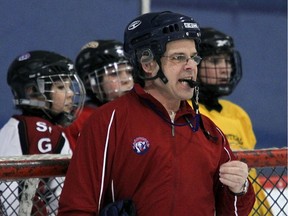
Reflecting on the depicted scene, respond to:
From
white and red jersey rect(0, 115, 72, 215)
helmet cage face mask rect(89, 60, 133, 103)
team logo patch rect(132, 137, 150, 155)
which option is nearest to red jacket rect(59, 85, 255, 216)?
team logo patch rect(132, 137, 150, 155)

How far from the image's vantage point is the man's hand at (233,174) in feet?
7.61

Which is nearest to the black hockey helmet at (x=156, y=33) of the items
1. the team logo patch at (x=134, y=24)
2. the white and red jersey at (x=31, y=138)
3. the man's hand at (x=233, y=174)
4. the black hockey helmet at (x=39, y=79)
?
the team logo patch at (x=134, y=24)

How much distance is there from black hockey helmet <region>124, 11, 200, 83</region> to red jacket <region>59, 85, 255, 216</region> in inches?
4.7

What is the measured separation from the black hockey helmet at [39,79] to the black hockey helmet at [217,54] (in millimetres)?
573

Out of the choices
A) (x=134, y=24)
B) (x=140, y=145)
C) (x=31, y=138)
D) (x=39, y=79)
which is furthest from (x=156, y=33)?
(x=39, y=79)

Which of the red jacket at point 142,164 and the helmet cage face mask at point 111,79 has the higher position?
the red jacket at point 142,164

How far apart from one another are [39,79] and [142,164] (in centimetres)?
129

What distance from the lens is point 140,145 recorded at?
2299 millimetres

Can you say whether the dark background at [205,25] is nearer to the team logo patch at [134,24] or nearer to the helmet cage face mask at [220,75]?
the helmet cage face mask at [220,75]

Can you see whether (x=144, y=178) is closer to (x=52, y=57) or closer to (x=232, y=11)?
(x=52, y=57)

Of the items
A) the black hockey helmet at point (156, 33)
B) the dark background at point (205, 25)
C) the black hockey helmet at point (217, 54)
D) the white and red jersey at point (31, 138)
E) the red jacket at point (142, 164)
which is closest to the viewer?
the red jacket at point (142, 164)

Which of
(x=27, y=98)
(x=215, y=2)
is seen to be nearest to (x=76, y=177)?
(x=27, y=98)

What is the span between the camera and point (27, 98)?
3.50 meters

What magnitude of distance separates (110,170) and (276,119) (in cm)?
356
